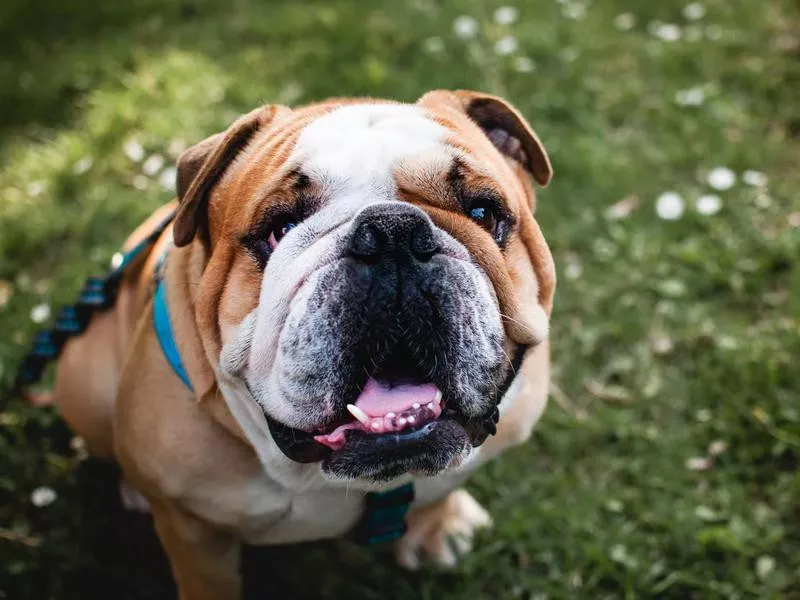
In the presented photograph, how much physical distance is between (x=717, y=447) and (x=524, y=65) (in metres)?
2.38

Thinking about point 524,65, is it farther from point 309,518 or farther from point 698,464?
point 309,518

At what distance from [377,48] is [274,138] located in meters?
2.97

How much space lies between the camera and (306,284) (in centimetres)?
179

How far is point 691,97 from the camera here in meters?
4.43

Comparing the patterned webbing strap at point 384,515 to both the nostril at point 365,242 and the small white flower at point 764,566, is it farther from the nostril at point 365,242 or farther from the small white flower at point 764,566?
the small white flower at point 764,566

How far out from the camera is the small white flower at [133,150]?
4.38 metres

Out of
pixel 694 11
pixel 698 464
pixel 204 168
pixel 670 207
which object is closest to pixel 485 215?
pixel 204 168

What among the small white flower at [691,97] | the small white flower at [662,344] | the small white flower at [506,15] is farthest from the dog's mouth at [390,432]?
the small white flower at [506,15]

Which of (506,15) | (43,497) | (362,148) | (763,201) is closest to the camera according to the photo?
(362,148)

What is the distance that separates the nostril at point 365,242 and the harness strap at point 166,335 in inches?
25.9

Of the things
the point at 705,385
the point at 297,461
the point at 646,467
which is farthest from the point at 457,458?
the point at 705,385

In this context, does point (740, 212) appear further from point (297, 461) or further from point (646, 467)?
point (297, 461)

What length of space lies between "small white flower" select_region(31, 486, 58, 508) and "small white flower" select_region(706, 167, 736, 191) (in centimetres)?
309

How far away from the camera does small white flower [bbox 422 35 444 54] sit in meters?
4.78
